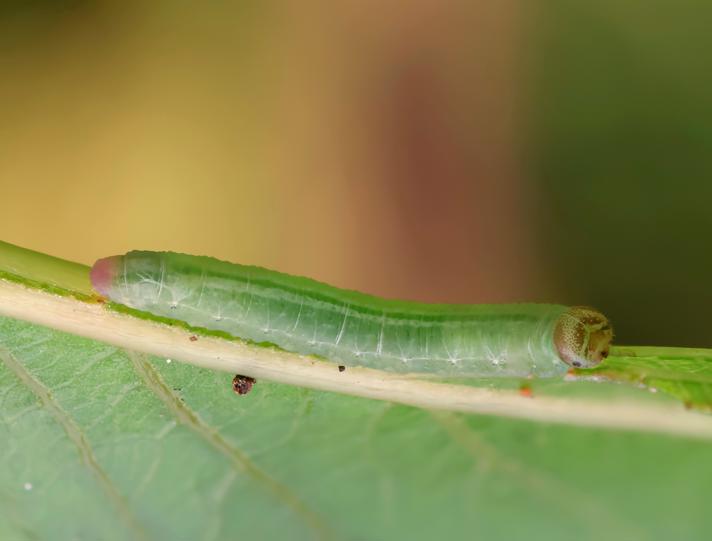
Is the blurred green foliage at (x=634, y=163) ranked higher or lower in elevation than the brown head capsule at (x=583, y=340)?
higher

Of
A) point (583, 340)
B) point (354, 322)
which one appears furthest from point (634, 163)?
point (354, 322)

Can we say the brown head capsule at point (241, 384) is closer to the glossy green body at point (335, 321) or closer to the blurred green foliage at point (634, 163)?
the glossy green body at point (335, 321)

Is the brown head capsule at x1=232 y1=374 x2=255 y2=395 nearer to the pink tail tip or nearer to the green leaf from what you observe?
the green leaf

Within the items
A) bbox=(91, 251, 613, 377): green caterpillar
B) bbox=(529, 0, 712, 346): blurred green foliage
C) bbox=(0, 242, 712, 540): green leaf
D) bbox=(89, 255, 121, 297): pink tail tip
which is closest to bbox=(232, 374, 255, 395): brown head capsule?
bbox=(0, 242, 712, 540): green leaf

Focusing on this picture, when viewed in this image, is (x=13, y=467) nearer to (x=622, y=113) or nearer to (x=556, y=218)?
(x=556, y=218)

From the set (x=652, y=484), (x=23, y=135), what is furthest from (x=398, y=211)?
(x=652, y=484)

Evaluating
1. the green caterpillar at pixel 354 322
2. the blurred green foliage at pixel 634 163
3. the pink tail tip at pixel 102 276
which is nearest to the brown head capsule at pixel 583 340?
the green caterpillar at pixel 354 322

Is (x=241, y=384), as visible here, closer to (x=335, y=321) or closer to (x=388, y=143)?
(x=335, y=321)
